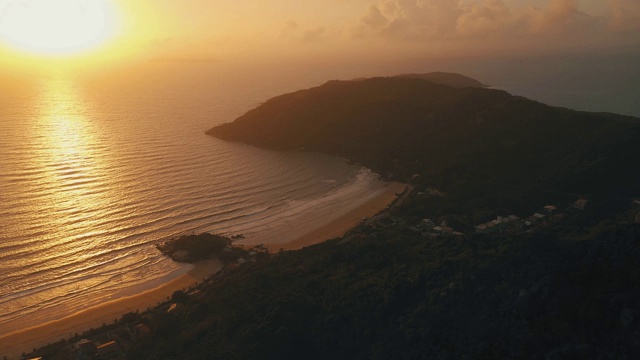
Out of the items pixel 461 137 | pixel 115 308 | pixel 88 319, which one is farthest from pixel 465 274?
pixel 461 137

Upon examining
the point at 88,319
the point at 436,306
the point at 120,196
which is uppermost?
the point at 120,196

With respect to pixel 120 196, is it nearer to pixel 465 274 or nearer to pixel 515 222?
pixel 465 274

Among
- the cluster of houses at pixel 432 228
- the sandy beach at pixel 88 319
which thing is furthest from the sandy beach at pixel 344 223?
the sandy beach at pixel 88 319

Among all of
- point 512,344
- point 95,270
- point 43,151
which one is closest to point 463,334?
point 512,344

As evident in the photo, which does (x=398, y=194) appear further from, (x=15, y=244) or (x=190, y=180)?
(x=15, y=244)

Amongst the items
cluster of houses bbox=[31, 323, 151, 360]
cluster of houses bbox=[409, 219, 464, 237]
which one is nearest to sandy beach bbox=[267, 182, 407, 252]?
cluster of houses bbox=[409, 219, 464, 237]

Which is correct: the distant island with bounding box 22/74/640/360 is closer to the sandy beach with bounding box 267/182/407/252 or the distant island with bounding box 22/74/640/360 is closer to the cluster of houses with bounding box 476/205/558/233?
the cluster of houses with bounding box 476/205/558/233

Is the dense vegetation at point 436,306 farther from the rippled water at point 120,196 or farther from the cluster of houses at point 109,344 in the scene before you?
the rippled water at point 120,196
